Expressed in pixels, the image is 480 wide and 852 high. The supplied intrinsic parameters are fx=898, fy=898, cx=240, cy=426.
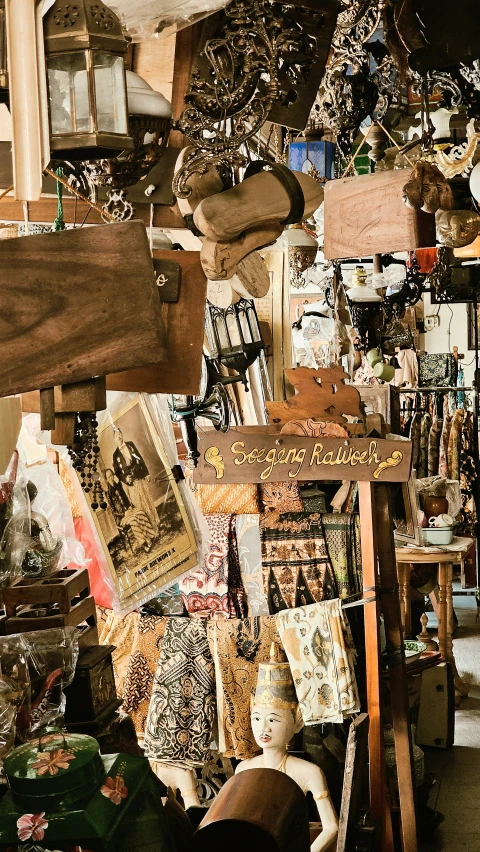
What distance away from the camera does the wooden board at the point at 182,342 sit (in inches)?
62.2

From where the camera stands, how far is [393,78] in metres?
1.94

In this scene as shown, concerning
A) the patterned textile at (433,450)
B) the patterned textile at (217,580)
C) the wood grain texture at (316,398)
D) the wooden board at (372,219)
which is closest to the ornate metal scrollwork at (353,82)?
the wooden board at (372,219)

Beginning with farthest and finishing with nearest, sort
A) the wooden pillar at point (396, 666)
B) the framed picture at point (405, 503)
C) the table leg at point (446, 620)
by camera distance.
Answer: the table leg at point (446, 620), the framed picture at point (405, 503), the wooden pillar at point (396, 666)

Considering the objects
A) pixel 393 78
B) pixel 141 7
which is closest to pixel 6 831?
pixel 141 7

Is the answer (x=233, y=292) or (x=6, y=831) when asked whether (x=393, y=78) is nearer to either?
(x=233, y=292)

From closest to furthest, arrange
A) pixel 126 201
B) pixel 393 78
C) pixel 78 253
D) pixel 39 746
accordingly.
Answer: pixel 78 253
pixel 39 746
pixel 126 201
pixel 393 78

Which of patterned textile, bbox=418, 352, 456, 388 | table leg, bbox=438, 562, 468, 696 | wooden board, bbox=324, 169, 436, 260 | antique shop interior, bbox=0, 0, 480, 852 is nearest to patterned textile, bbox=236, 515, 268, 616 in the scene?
antique shop interior, bbox=0, 0, 480, 852

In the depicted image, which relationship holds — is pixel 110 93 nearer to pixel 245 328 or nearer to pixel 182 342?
pixel 182 342

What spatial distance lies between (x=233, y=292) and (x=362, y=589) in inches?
63.6

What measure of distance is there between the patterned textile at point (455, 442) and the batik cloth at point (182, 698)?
505cm

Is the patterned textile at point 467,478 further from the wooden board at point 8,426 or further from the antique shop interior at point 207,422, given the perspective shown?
the wooden board at point 8,426

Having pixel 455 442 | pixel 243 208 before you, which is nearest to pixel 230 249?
pixel 243 208

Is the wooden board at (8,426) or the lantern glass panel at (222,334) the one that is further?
the lantern glass panel at (222,334)

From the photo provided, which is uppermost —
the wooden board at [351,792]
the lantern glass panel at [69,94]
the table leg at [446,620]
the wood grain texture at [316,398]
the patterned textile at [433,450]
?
the lantern glass panel at [69,94]
